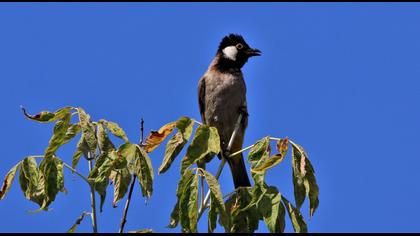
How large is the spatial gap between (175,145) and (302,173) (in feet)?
2.55

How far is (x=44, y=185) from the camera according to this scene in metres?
3.62

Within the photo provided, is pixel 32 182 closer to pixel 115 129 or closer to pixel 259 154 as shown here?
pixel 115 129

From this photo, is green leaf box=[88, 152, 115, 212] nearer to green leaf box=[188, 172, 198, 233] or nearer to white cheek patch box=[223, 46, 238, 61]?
green leaf box=[188, 172, 198, 233]

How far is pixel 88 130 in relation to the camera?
3643 millimetres

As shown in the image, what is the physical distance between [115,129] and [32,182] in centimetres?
58

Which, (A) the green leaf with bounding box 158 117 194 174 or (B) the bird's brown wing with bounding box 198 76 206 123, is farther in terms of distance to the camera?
(B) the bird's brown wing with bounding box 198 76 206 123

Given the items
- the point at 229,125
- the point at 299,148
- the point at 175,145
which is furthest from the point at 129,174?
the point at 229,125

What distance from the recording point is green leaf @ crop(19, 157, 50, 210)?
12.1 feet

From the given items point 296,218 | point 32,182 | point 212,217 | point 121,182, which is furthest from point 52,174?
point 296,218

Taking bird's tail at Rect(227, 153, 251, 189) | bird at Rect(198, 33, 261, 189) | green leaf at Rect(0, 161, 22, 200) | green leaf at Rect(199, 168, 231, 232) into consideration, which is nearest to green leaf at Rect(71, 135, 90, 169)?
green leaf at Rect(0, 161, 22, 200)

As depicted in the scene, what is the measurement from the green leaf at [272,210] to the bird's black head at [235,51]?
14.4 ft

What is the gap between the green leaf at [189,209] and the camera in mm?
3465

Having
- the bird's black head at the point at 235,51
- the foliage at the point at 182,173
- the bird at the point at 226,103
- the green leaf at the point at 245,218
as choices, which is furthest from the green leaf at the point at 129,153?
the bird's black head at the point at 235,51

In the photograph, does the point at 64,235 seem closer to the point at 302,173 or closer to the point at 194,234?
the point at 194,234
